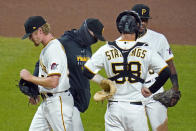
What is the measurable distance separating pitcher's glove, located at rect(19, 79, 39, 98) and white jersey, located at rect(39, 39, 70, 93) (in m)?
0.23

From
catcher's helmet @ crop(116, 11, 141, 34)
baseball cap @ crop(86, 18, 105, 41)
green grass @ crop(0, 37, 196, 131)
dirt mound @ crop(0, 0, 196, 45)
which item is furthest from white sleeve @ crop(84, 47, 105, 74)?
dirt mound @ crop(0, 0, 196, 45)

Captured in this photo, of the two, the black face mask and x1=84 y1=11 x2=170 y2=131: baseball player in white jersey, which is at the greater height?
the black face mask

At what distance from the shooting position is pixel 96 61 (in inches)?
225

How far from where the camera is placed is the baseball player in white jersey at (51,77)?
20.0 ft

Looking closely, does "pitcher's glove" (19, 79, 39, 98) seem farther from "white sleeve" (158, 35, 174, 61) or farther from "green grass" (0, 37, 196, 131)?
"green grass" (0, 37, 196, 131)

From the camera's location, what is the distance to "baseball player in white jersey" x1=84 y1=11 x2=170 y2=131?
5.66 metres

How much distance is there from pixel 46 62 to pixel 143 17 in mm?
1803

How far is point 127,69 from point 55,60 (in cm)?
94

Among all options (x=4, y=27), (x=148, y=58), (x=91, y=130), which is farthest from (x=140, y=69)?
(x=4, y=27)

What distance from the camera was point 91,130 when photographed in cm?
956

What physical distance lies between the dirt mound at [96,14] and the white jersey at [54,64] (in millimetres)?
11366

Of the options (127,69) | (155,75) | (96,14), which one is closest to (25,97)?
(155,75)

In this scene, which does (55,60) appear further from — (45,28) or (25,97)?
(25,97)

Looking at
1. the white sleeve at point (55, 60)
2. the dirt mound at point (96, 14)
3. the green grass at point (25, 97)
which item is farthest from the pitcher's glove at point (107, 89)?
the dirt mound at point (96, 14)
